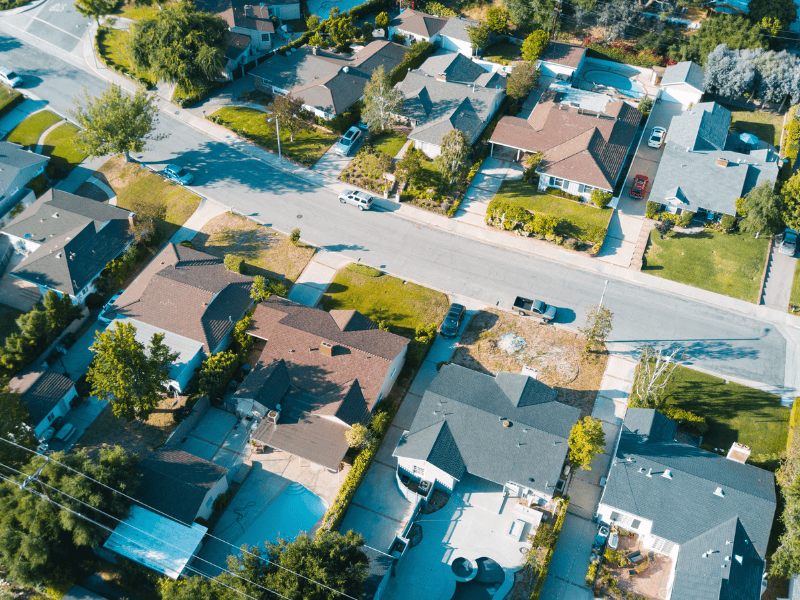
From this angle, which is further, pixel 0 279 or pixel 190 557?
pixel 0 279

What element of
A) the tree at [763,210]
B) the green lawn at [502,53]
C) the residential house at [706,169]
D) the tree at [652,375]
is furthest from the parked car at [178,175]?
the tree at [763,210]

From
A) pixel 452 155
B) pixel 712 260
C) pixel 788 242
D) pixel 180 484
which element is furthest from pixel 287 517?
pixel 788 242

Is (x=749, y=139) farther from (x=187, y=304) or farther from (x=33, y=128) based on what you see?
(x=33, y=128)

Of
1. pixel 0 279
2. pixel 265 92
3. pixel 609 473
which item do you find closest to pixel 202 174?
pixel 265 92

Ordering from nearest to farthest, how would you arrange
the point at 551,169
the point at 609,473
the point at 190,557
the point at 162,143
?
the point at 190,557, the point at 609,473, the point at 551,169, the point at 162,143

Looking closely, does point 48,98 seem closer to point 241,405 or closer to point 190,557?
point 241,405
